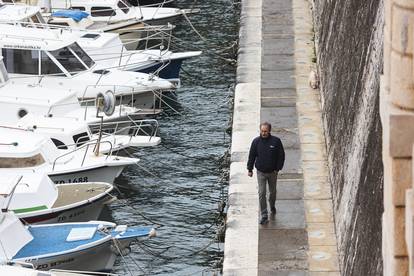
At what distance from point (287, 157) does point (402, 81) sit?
1331 centimetres

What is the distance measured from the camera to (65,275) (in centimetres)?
1764

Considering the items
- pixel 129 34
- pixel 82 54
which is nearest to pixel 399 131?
pixel 82 54

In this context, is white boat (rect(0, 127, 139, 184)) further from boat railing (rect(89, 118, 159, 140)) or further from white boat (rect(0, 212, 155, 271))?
white boat (rect(0, 212, 155, 271))

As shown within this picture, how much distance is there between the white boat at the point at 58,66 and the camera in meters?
27.4

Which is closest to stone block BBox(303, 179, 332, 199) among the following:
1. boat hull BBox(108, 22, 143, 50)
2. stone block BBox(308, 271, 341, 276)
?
stone block BBox(308, 271, 341, 276)

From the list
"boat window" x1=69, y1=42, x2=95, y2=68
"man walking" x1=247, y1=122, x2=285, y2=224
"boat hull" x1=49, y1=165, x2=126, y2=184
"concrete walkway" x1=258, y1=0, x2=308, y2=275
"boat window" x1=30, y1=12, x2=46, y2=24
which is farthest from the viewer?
"boat window" x1=30, y1=12, x2=46, y2=24

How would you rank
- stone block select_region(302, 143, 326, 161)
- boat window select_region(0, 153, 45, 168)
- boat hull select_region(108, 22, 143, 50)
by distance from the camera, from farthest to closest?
boat hull select_region(108, 22, 143, 50)
boat window select_region(0, 153, 45, 168)
stone block select_region(302, 143, 326, 161)

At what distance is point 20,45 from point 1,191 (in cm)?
812

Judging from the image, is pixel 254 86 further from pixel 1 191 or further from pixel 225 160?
pixel 1 191

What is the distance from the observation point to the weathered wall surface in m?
14.1

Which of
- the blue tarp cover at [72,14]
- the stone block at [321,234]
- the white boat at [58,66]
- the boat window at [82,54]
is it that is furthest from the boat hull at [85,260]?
the blue tarp cover at [72,14]

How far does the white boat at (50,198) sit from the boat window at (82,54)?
6.19 meters

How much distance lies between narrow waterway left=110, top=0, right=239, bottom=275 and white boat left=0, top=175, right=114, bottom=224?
1.05 m

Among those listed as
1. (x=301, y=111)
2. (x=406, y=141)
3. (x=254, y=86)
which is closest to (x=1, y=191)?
(x=301, y=111)
